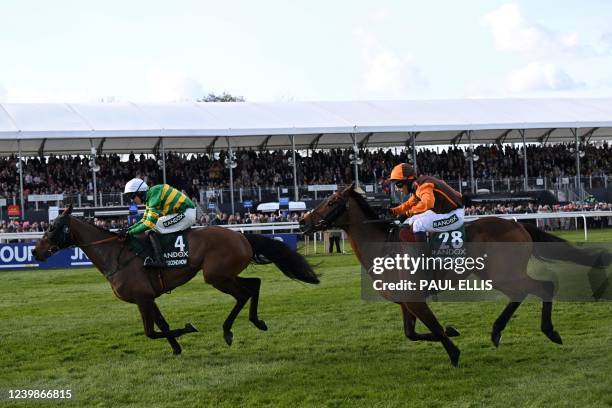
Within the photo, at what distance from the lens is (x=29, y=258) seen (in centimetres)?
2095

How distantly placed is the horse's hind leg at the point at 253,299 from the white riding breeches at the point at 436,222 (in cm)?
226

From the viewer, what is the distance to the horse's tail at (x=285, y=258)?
1008cm

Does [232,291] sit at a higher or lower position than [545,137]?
lower

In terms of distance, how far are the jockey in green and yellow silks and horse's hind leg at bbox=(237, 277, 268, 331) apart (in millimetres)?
944

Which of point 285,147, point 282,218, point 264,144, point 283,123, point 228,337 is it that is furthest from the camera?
point 285,147

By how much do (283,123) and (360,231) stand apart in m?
25.8

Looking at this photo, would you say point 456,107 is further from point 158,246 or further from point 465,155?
point 158,246

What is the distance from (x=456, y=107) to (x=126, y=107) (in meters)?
14.4

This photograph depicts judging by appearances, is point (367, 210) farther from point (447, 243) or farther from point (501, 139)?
point (501, 139)

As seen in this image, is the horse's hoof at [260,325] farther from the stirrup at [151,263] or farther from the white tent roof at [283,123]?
the white tent roof at [283,123]

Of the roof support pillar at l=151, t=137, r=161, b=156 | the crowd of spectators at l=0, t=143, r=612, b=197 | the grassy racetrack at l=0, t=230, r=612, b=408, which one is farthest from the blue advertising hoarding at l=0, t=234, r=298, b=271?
the roof support pillar at l=151, t=137, r=161, b=156

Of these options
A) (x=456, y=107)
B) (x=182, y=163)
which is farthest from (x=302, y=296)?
(x=456, y=107)

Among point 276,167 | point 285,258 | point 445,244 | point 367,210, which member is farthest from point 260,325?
point 276,167

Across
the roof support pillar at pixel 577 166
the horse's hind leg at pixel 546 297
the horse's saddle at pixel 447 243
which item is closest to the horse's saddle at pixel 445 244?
the horse's saddle at pixel 447 243
